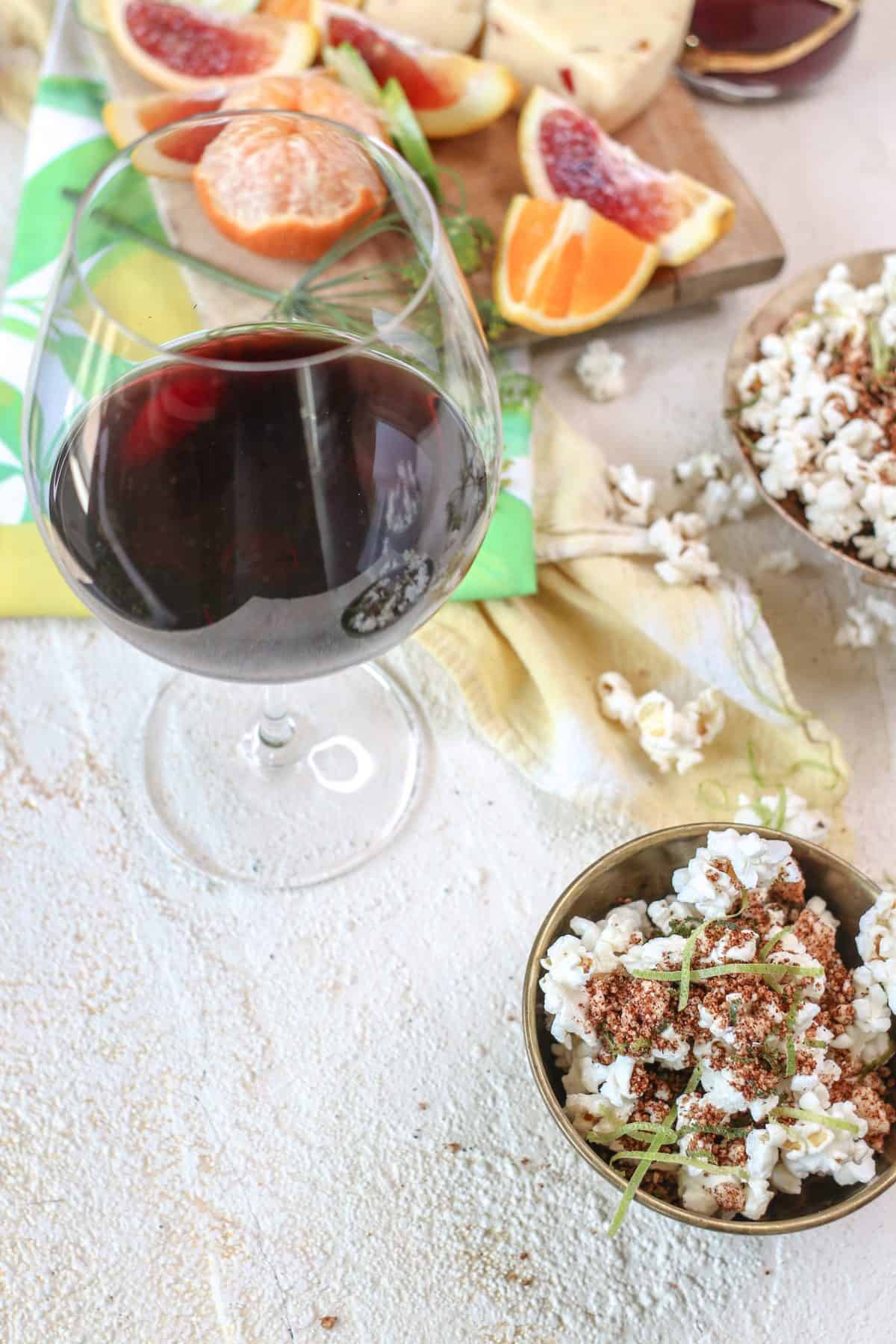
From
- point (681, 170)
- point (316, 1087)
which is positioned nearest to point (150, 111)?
point (681, 170)

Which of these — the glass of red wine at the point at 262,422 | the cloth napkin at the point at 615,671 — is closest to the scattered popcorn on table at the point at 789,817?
the cloth napkin at the point at 615,671

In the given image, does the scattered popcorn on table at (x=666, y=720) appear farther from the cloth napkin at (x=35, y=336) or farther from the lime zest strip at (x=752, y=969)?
the lime zest strip at (x=752, y=969)

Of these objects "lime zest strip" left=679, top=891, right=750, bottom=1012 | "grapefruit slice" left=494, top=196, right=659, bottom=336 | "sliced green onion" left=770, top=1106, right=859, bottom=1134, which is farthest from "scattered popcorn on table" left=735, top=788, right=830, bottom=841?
"grapefruit slice" left=494, top=196, right=659, bottom=336

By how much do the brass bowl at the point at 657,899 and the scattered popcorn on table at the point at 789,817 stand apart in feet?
0.40

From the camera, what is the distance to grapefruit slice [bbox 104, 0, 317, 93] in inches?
61.8

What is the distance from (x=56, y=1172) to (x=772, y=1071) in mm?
553

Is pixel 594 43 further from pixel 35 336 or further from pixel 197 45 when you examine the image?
pixel 35 336

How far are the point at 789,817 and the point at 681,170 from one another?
82 cm

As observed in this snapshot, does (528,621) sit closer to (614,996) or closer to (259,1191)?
(614,996)

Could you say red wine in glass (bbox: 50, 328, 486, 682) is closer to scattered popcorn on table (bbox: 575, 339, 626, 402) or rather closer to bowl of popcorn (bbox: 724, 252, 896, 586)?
bowl of popcorn (bbox: 724, 252, 896, 586)

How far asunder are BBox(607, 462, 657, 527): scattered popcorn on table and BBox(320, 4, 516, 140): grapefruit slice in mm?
484

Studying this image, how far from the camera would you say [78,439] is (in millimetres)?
837

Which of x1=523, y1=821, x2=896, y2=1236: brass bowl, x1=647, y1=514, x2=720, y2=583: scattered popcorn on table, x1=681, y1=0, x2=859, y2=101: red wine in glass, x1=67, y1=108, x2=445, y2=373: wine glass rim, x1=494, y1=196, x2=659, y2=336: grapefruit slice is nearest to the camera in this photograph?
x1=67, y1=108, x2=445, y2=373: wine glass rim

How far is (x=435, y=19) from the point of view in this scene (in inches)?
63.4
